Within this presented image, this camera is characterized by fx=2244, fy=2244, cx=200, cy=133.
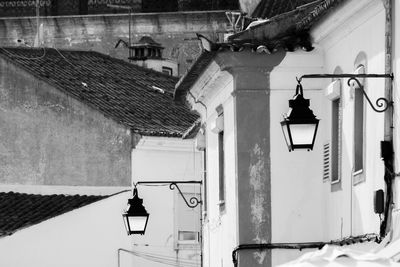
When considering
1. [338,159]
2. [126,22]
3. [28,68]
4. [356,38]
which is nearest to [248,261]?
[338,159]

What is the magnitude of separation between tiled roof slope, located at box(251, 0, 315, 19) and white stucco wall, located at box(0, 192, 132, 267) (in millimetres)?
3936

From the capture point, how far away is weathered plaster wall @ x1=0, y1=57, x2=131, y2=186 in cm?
3888

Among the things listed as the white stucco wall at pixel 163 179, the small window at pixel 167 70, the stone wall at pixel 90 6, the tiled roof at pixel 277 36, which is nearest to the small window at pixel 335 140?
the tiled roof at pixel 277 36

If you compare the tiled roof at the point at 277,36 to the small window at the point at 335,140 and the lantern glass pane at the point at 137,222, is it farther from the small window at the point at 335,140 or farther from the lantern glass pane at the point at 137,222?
the lantern glass pane at the point at 137,222

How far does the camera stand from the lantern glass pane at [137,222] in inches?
1109

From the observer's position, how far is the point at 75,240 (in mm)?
37719

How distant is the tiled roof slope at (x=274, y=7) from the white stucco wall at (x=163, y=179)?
8.73ft

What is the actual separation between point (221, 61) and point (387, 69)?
430cm

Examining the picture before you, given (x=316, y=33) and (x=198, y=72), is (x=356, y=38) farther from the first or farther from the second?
(x=198, y=72)

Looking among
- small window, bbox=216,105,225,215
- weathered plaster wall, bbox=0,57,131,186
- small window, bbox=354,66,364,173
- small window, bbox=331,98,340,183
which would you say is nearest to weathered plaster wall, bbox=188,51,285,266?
small window, bbox=331,98,340,183

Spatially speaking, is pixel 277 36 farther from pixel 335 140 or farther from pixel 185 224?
pixel 185 224

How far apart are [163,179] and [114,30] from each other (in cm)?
1590

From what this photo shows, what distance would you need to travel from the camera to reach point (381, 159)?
788 inches

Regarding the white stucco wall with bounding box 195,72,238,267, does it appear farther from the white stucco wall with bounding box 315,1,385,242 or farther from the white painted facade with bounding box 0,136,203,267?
the white painted facade with bounding box 0,136,203,267
